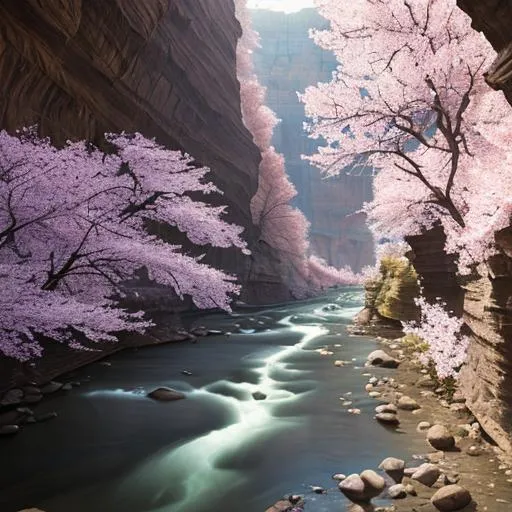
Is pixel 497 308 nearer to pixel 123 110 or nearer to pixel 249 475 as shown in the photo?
pixel 249 475

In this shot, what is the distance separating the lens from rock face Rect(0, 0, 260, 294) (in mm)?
10469

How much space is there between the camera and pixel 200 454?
253 inches

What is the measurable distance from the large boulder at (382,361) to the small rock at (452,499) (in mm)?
6403

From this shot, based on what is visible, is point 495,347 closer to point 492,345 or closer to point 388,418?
point 492,345

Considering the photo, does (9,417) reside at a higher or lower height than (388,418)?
higher

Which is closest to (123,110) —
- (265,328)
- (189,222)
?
(189,222)

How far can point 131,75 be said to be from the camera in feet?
53.5

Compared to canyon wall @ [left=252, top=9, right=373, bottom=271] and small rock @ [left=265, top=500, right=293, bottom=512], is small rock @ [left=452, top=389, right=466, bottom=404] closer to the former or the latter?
small rock @ [left=265, top=500, right=293, bottom=512]

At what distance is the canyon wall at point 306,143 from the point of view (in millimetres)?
64688

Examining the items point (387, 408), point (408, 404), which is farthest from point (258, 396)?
point (408, 404)

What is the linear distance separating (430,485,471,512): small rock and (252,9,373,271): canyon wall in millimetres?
59681

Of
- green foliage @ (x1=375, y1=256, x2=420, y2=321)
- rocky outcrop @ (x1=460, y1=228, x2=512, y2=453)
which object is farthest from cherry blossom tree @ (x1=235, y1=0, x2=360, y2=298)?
rocky outcrop @ (x1=460, y1=228, x2=512, y2=453)

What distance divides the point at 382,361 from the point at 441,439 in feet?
16.5

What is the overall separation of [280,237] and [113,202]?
2621 centimetres
